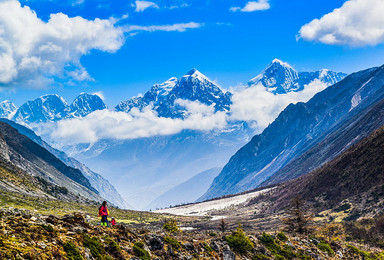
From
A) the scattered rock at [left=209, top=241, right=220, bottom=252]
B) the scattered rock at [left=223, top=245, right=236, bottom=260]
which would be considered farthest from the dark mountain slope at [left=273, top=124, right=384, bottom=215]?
the scattered rock at [left=209, top=241, right=220, bottom=252]

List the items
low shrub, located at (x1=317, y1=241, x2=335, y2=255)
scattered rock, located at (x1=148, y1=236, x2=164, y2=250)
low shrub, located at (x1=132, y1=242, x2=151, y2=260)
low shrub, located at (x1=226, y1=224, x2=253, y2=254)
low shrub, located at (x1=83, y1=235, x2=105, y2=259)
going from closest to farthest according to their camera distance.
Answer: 1. low shrub, located at (x1=83, y1=235, x2=105, y2=259)
2. low shrub, located at (x1=132, y1=242, x2=151, y2=260)
3. scattered rock, located at (x1=148, y1=236, x2=164, y2=250)
4. low shrub, located at (x1=226, y1=224, x2=253, y2=254)
5. low shrub, located at (x1=317, y1=241, x2=335, y2=255)

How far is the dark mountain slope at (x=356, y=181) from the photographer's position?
4742 inches

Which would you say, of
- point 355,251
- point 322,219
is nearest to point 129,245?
point 355,251

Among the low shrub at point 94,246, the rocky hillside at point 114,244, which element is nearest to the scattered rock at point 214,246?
the rocky hillside at point 114,244

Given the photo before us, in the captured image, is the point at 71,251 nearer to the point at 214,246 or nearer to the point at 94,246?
the point at 94,246

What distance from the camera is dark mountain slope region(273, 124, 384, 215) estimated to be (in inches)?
4742

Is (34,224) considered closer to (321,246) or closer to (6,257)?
(6,257)

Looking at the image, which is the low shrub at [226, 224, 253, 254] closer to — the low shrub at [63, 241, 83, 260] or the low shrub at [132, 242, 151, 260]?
the low shrub at [132, 242, 151, 260]

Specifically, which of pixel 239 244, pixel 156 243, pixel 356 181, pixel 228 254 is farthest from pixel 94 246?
pixel 356 181

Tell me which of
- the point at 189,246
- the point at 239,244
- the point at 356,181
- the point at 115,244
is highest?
the point at 115,244

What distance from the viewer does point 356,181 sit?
470 ft

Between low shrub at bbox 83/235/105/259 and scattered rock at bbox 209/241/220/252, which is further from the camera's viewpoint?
scattered rock at bbox 209/241/220/252

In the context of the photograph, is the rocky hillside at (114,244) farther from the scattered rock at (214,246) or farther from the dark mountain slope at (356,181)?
the dark mountain slope at (356,181)

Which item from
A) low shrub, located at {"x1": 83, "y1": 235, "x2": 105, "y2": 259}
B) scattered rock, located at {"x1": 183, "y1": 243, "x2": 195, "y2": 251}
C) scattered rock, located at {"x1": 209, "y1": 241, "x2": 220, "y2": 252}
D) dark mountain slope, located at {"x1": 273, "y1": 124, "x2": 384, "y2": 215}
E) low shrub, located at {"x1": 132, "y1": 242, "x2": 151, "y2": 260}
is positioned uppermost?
low shrub, located at {"x1": 83, "y1": 235, "x2": 105, "y2": 259}
